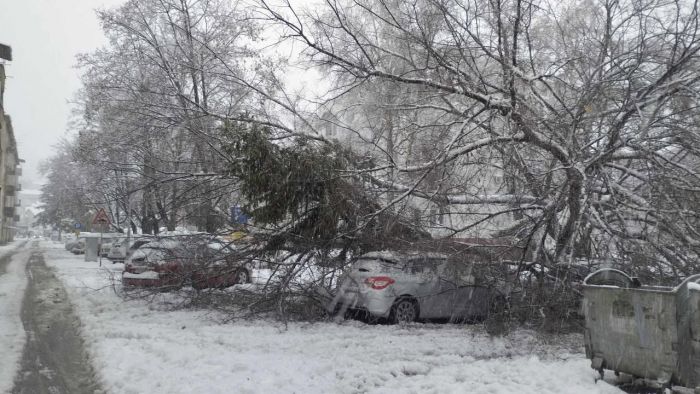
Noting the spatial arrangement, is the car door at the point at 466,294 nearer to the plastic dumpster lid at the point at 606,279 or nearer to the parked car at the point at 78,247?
the plastic dumpster lid at the point at 606,279

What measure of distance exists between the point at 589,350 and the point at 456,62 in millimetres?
6152

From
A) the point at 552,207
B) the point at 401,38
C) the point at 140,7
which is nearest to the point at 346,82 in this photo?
the point at 401,38

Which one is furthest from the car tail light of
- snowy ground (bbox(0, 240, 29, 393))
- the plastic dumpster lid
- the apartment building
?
the apartment building

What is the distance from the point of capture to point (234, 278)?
1154 centimetres

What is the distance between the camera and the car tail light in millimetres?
10219

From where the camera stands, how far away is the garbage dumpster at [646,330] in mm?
5270

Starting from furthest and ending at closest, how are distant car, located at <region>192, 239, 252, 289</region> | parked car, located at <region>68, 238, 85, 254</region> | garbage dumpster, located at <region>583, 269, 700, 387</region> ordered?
parked car, located at <region>68, 238, 85, 254</region> → distant car, located at <region>192, 239, 252, 289</region> → garbage dumpster, located at <region>583, 269, 700, 387</region>

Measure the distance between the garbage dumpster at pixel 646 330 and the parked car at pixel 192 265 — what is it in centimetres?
698

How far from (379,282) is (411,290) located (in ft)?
2.25

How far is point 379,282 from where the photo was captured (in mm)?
10219

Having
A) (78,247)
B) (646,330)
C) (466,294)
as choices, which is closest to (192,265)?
(466,294)

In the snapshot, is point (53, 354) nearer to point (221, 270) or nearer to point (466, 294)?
point (221, 270)

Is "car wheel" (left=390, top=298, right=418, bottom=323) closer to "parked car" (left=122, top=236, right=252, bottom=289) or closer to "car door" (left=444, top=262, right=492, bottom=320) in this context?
"car door" (left=444, top=262, right=492, bottom=320)

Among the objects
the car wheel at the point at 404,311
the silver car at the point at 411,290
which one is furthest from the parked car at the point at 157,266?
the car wheel at the point at 404,311
